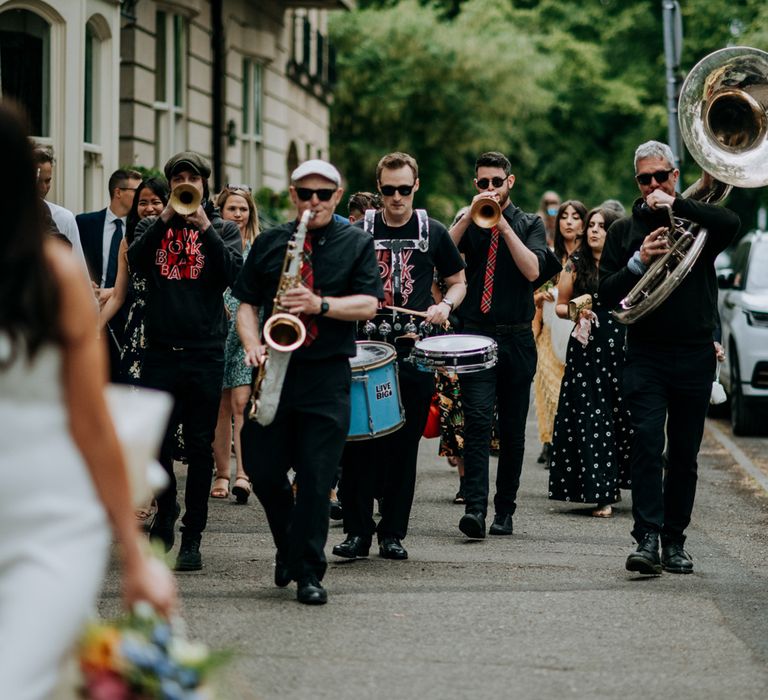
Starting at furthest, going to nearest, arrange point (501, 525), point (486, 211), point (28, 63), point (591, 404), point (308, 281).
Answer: point (28, 63) → point (591, 404) → point (501, 525) → point (486, 211) → point (308, 281)

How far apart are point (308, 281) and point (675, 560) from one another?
245 cm

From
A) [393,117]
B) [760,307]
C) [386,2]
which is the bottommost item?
[760,307]

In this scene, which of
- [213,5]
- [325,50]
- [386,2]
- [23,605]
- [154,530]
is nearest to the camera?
[23,605]

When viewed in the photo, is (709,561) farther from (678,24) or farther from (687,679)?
(678,24)

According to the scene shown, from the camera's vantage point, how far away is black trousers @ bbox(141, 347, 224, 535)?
25.6 feet

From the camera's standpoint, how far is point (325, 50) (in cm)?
3158

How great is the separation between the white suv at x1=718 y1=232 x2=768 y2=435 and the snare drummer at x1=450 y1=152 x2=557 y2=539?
612cm

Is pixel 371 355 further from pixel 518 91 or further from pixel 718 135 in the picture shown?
pixel 518 91

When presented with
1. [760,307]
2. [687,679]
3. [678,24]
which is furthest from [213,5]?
[687,679]

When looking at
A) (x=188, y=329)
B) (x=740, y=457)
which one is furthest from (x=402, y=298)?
(x=740, y=457)

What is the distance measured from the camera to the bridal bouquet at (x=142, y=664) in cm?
313

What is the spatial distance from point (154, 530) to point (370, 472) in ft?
3.74

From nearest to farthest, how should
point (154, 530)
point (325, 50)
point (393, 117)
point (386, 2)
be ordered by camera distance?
point (154, 530) < point (325, 50) < point (393, 117) < point (386, 2)

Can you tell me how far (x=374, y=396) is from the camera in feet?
24.8
